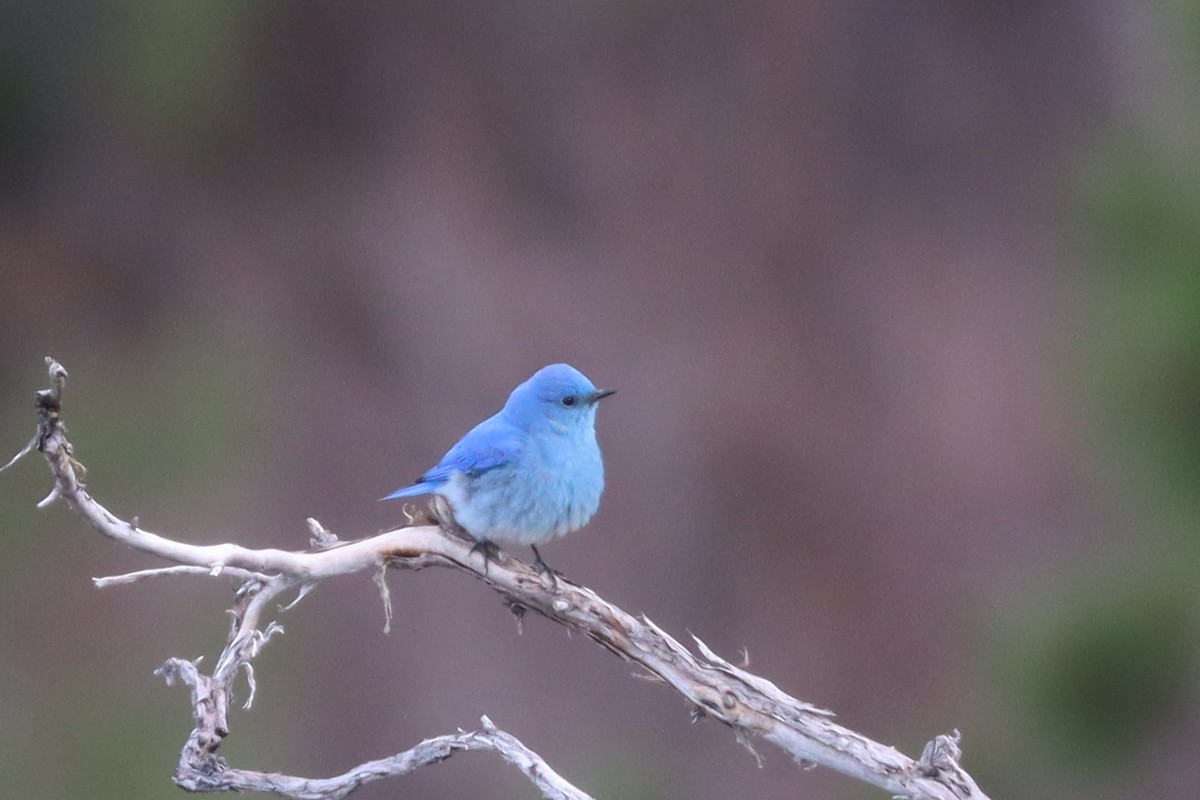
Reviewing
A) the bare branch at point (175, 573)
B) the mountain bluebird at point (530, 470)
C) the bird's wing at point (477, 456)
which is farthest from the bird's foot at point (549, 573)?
the bare branch at point (175, 573)

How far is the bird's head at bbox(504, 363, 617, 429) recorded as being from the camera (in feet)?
7.33

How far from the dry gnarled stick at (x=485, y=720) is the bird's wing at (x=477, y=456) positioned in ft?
0.64

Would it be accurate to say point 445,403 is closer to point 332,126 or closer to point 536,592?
point 332,126

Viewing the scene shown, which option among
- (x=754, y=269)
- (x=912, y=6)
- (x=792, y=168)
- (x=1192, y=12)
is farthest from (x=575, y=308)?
(x=1192, y=12)

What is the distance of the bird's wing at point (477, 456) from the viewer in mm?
2117

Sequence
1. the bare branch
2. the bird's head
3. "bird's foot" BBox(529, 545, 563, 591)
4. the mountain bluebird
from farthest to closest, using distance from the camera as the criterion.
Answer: the bird's head < the mountain bluebird < "bird's foot" BBox(529, 545, 563, 591) < the bare branch

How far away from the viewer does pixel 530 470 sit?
7.03 ft

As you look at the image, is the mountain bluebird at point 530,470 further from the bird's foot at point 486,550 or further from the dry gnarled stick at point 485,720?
the dry gnarled stick at point 485,720

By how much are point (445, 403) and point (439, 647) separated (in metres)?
0.99

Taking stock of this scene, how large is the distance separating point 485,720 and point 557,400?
0.69m

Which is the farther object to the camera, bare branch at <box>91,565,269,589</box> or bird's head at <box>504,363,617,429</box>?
bird's head at <box>504,363,617,429</box>

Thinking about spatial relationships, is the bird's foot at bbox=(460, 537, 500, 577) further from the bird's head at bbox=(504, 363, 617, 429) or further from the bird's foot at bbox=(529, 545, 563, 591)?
the bird's head at bbox=(504, 363, 617, 429)

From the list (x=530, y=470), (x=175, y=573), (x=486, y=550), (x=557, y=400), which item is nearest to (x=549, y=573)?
(x=486, y=550)

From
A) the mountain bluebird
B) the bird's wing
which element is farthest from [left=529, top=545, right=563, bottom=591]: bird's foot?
the bird's wing
